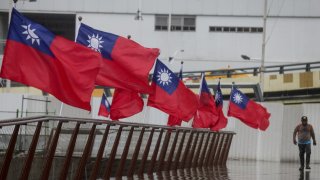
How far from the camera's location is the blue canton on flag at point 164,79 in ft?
70.8

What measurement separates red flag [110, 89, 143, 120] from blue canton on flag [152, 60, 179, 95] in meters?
2.35

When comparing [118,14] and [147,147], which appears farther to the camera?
[118,14]

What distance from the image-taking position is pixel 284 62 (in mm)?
64125

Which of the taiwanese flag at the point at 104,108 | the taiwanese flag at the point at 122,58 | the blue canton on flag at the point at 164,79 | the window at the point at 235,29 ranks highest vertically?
the window at the point at 235,29

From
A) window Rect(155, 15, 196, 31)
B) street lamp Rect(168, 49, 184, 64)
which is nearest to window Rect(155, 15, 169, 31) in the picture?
window Rect(155, 15, 196, 31)

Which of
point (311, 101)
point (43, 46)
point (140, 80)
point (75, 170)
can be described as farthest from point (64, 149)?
point (311, 101)

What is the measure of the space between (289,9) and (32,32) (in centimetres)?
5240

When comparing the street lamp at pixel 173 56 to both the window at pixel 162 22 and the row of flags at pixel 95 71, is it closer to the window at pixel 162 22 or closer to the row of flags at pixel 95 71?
the window at pixel 162 22

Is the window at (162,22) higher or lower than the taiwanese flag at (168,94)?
higher

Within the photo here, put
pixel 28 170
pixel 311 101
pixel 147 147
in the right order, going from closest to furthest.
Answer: pixel 28 170, pixel 147 147, pixel 311 101

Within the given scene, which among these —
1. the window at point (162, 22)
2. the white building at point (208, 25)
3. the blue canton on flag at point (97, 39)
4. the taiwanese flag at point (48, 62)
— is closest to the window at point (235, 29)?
the white building at point (208, 25)

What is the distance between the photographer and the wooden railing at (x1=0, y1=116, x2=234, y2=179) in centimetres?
1290

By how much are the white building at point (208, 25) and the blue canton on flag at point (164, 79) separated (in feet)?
139

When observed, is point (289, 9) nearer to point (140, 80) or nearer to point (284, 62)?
point (284, 62)
